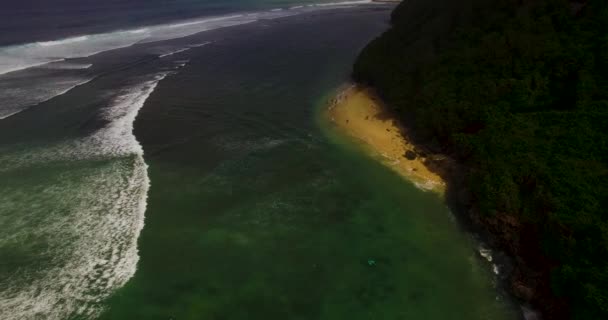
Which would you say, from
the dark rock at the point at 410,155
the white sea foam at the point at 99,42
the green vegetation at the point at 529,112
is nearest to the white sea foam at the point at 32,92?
the white sea foam at the point at 99,42

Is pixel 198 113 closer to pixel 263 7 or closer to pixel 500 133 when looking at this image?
pixel 500 133

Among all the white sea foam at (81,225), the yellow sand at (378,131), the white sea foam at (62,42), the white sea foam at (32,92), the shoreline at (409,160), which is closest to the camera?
the white sea foam at (81,225)

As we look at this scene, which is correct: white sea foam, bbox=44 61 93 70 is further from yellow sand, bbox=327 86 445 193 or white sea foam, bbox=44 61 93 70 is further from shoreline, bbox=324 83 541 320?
yellow sand, bbox=327 86 445 193

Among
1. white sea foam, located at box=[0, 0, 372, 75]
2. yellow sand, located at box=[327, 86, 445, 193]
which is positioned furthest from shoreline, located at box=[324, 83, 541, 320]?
white sea foam, located at box=[0, 0, 372, 75]

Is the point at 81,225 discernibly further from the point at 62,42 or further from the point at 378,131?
the point at 62,42


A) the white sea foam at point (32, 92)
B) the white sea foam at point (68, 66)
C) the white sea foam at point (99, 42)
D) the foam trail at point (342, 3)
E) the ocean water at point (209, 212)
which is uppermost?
the foam trail at point (342, 3)

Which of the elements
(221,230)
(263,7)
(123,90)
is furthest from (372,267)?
(263,7)

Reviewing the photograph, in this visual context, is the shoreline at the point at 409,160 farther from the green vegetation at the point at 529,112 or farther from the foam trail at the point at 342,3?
the foam trail at the point at 342,3
